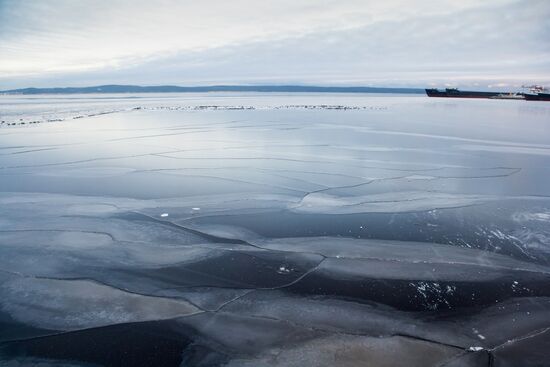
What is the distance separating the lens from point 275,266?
15.2ft

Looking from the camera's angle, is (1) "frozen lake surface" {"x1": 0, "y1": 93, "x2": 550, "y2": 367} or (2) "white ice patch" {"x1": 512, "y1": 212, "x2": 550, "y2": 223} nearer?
(1) "frozen lake surface" {"x1": 0, "y1": 93, "x2": 550, "y2": 367}

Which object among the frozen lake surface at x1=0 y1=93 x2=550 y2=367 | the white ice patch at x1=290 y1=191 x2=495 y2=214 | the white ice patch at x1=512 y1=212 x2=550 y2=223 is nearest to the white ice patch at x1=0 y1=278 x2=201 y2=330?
the frozen lake surface at x1=0 y1=93 x2=550 y2=367

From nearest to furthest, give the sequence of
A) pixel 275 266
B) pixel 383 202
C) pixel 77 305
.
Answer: pixel 77 305, pixel 275 266, pixel 383 202

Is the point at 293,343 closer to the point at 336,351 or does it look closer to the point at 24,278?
the point at 336,351

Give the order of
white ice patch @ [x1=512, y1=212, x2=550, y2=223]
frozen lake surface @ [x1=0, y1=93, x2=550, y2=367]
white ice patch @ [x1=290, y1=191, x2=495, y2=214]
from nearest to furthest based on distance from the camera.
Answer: frozen lake surface @ [x1=0, y1=93, x2=550, y2=367] → white ice patch @ [x1=512, y1=212, x2=550, y2=223] → white ice patch @ [x1=290, y1=191, x2=495, y2=214]

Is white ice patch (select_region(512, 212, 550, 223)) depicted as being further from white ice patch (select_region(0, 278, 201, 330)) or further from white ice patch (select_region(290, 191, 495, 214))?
white ice patch (select_region(0, 278, 201, 330))

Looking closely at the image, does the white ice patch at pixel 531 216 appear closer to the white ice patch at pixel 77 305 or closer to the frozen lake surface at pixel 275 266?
the frozen lake surface at pixel 275 266

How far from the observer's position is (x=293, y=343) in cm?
329

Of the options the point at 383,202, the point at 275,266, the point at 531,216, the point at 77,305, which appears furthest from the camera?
the point at 383,202

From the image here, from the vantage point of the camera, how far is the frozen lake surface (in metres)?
3.28

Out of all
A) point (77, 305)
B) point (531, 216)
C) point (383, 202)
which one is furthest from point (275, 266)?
point (531, 216)

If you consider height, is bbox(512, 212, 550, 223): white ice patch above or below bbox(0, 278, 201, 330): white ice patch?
above

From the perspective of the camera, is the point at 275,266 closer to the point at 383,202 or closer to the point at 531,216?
the point at 383,202

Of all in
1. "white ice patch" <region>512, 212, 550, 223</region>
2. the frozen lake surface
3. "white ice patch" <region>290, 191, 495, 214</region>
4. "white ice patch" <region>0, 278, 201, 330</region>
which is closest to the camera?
the frozen lake surface
